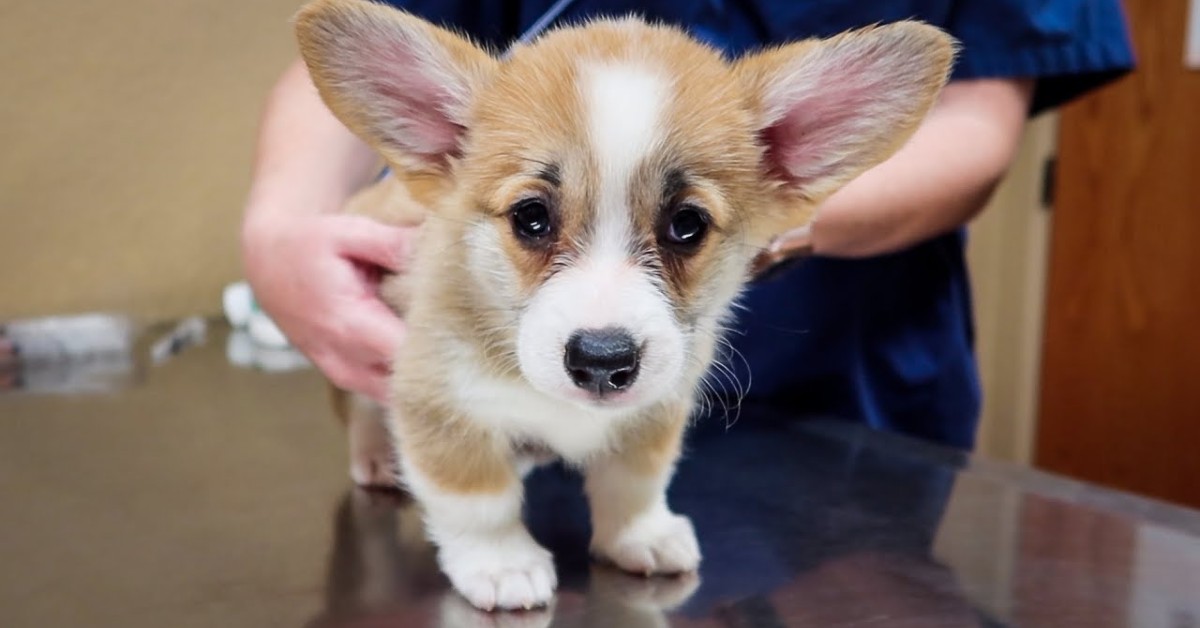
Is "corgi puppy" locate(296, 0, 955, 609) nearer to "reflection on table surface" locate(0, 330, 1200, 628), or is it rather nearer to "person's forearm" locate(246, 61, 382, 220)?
"reflection on table surface" locate(0, 330, 1200, 628)

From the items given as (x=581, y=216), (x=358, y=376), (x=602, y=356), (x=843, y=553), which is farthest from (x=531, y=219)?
(x=843, y=553)

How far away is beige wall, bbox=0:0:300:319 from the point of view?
7.32 ft

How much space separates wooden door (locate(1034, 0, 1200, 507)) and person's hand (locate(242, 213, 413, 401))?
7.60 feet

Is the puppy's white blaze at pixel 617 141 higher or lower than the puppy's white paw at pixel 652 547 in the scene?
higher

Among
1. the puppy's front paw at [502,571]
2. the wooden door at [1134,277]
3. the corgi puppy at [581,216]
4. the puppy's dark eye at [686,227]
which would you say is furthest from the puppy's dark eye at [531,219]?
the wooden door at [1134,277]

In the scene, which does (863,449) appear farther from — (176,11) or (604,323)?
(176,11)

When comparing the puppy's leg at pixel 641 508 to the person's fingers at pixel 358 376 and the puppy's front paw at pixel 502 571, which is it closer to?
the puppy's front paw at pixel 502 571

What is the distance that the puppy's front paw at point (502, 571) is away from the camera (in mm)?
1045

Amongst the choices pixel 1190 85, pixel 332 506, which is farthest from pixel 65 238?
pixel 1190 85

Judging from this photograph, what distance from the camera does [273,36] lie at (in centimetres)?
239

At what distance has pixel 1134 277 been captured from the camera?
2961 mm

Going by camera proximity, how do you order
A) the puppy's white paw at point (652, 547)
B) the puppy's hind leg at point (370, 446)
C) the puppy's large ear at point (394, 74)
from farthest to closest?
the puppy's hind leg at point (370, 446) < the puppy's white paw at point (652, 547) < the puppy's large ear at point (394, 74)

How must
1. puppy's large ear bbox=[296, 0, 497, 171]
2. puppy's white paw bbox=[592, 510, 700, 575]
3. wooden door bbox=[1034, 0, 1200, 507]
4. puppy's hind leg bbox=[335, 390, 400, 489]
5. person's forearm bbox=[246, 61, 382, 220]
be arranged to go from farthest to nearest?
1. wooden door bbox=[1034, 0, 1200, 507]
2. person's forearm bbox=[246, 61, 382, 220]
3. puppy's hind leg bbox=[335, 390, 400, 489]
4. puppy's white paw bbox=[592, 510, 700, 575]
5. puppy's large ear bbox=[296, 0, 497, 171]

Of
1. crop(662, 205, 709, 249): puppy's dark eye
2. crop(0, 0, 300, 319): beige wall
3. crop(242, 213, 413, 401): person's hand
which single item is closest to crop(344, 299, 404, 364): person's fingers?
crop(242, 213, 413, 401): person's hand
